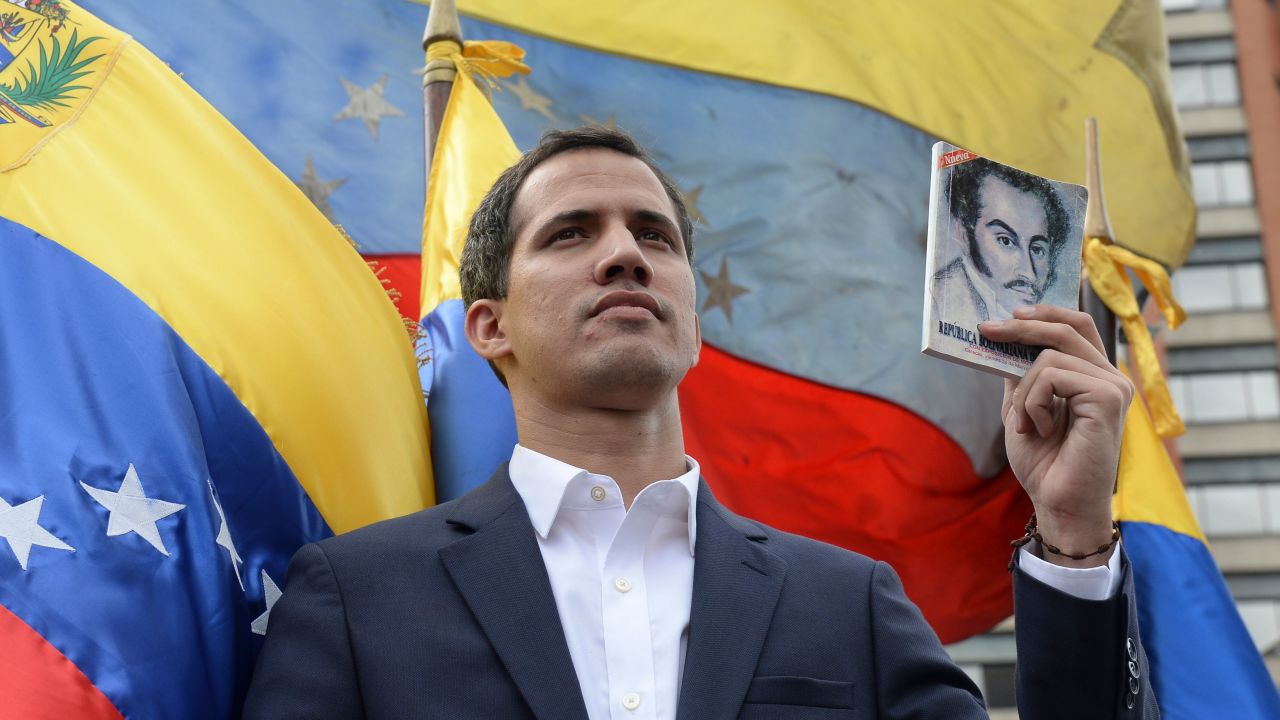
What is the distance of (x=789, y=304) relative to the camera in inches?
272

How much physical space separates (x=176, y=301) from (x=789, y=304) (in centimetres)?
407

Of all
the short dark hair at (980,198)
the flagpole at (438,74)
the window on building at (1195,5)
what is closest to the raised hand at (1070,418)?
the short dark hair at (980,198)

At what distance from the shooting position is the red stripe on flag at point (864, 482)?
655 cm

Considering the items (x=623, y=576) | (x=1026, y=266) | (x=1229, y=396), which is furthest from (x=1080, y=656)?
(x=1229, y=396)

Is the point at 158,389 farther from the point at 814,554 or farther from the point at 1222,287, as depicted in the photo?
the point at 1222,287

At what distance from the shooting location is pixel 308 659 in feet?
8.69

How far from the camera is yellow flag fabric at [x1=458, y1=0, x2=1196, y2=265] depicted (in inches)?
277

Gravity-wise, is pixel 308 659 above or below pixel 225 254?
below

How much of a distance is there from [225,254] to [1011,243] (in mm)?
1698

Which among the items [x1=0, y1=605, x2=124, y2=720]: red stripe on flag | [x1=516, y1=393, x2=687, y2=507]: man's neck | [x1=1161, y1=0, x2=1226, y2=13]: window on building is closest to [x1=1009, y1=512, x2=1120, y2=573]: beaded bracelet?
[x1=516, y1=393, x2=687, y2=507]: man's neck

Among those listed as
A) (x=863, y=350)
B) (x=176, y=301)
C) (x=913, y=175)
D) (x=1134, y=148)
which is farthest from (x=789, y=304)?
(x=176, y=301)

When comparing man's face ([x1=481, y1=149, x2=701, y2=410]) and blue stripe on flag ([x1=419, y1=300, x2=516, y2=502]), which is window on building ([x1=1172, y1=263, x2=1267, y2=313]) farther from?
man's face ([x1=481, y1=149, x2=701, y2=410])

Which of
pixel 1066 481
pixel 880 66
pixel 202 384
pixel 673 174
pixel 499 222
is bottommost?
pixel 1066 481

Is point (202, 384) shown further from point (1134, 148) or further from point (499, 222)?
point (1134, 148)
